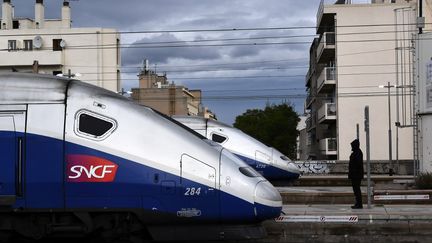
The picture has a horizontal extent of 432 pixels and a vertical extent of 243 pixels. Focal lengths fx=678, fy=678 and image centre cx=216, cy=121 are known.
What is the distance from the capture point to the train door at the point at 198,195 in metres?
9.69

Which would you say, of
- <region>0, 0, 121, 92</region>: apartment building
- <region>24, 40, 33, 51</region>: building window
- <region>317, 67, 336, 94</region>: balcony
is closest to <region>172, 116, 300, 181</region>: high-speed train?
<region>317, 67, 336, 94</region>: balcony

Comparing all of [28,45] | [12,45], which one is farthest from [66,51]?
[12,45]

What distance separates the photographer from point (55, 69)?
68750mm

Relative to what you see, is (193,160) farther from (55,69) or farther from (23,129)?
(55,69)

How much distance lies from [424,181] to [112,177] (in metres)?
15.9

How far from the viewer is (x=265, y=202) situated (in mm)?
9875

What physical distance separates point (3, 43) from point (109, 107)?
64178mm

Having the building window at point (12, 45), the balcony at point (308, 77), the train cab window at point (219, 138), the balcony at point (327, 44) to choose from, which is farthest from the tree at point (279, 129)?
the train cab window at point (219, 138)

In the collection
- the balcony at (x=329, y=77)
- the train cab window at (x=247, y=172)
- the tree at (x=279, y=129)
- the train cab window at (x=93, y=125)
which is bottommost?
the train cab window at (x=247, y=172)

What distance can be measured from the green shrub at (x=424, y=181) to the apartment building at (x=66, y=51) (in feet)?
158

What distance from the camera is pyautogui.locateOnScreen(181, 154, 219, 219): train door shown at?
9688 mm

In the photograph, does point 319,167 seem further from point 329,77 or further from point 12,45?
point 12,45

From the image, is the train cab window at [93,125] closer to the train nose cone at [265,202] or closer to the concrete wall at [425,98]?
the train nose cone at [265,202]

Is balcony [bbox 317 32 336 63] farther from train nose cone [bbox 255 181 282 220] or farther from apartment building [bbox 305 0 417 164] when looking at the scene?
train nose cone [bbox 255 181 282 220]
